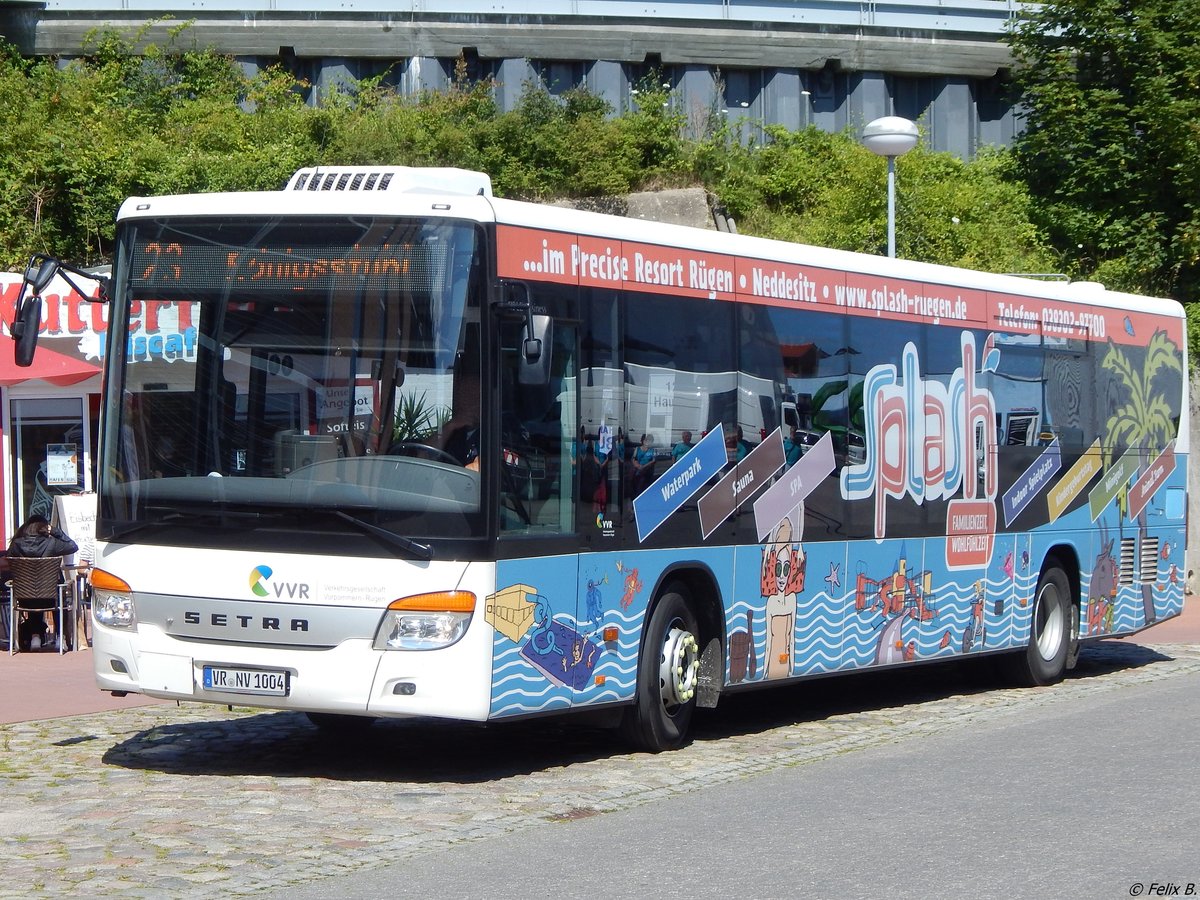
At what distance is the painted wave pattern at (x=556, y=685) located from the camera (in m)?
9.31

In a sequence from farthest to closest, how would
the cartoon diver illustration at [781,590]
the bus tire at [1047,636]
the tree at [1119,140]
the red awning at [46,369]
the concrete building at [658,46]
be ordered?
the concrete building at [658,46], the tree at [1119,140], the red awning at [46,369], the bus tire at [1047,636], the cartoon diver illustration at [781,590]

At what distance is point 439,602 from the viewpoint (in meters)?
9.16

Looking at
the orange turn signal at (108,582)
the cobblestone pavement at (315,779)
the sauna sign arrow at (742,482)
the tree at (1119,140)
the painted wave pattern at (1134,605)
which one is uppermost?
the tree at (1119,140)

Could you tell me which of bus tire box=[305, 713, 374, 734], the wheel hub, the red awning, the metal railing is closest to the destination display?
the wheel hub

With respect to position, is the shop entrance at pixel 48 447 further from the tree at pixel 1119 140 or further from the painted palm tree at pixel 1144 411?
the tree at pixel 1119 140

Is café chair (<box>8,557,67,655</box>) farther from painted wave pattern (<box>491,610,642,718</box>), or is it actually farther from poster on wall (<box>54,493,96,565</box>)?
painted wave pattern (<box>491,610,642,718</box>)

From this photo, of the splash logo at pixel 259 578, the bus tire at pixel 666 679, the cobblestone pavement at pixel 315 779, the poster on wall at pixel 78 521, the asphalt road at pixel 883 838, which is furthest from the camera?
the poster on wall at pixel 78 521

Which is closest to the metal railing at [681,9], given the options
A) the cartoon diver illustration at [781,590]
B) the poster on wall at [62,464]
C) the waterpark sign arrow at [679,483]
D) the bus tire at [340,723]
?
the poster on wall at [62,464]

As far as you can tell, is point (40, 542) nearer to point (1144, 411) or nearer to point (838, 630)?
point (838, 630)

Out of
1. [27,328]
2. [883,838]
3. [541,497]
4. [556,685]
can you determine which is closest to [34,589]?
[27,328]

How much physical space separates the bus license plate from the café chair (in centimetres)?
685

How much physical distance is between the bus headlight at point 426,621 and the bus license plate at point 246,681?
1.93ft

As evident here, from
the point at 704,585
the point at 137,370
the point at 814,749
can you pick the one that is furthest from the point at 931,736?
the point at 137,370

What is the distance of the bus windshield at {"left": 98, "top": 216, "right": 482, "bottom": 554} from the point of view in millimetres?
9203
